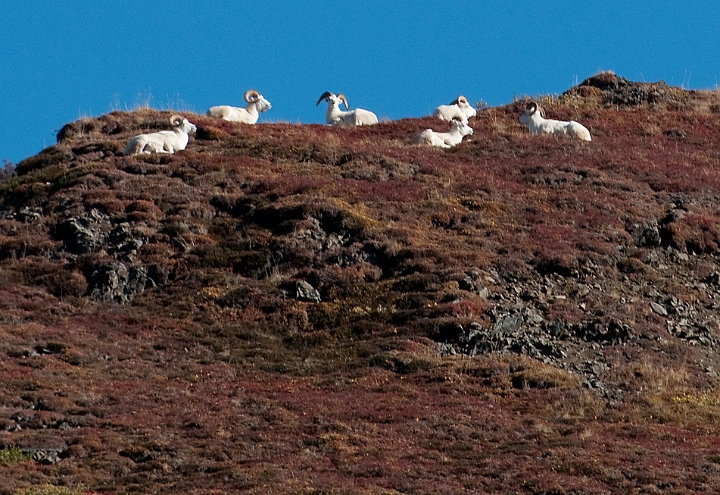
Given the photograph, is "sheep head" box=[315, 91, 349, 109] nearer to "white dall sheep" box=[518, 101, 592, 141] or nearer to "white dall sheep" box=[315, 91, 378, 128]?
"white dall sheep" box=[315, 91, 378, 128]

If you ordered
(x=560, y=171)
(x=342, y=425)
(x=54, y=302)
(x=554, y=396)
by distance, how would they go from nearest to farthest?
(x=342, y=425) → (x=554, y=396) → (x=54, y=302) → (x=560, y=171)

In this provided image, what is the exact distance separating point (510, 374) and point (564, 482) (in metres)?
5.54

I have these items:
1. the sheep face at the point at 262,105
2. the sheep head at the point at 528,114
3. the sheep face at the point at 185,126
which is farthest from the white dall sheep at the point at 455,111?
the sheep face at the point at 185,126

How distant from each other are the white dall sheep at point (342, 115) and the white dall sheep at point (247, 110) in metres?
2.00

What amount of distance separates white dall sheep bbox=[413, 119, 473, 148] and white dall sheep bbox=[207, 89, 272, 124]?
587 centimetres

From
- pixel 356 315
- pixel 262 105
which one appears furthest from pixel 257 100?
pixel 356 315

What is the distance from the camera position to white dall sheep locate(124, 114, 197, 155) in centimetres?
3444

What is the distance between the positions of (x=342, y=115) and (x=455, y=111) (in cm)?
370

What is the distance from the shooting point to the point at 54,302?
26.2 meters

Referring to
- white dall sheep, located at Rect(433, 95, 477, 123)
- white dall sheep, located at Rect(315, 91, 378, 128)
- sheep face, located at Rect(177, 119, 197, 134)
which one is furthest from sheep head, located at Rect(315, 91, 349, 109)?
sheep face, located at Rect(177, 119, 197, 134)

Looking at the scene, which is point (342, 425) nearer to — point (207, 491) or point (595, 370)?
point (207, 491)

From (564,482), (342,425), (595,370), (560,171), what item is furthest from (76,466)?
(560,171)

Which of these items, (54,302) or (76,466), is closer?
(76,466)

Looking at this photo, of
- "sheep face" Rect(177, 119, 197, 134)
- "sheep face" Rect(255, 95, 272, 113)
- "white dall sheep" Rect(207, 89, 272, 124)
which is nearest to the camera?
"sheep face" Rect(177, 119, 197, 134)
